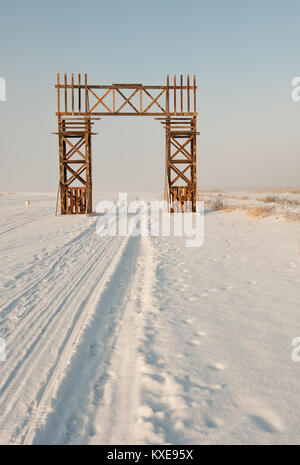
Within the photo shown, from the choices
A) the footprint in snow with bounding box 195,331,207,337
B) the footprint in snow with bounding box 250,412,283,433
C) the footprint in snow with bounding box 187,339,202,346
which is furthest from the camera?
the footprint in snow with bounding box 195,331,207,337

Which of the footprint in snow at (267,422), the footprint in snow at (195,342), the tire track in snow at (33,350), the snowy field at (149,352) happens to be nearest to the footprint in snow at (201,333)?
the snowy field at (149,352)

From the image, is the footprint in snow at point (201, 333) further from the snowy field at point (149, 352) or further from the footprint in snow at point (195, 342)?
the footprint in snow at point (195, 342)

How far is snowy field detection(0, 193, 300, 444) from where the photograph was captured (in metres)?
2.55

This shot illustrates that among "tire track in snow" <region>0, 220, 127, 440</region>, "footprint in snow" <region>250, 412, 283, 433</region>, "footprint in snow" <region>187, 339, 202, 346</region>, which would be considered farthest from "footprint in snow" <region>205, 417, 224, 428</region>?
"tire track in snow" <region>0, 220, 127, 440</region>

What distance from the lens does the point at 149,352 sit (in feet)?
12.1

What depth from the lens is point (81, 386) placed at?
309 cm

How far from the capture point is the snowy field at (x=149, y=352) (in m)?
2.55

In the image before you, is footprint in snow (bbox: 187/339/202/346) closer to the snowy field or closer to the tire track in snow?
the snowy field

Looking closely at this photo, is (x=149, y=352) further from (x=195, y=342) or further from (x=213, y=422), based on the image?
(x=213, y=422)

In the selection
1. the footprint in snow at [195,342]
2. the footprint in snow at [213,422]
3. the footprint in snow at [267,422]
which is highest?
the footprint in snow at [195,342]

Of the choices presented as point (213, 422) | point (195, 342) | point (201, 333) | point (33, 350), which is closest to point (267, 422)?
point (213, 422)
